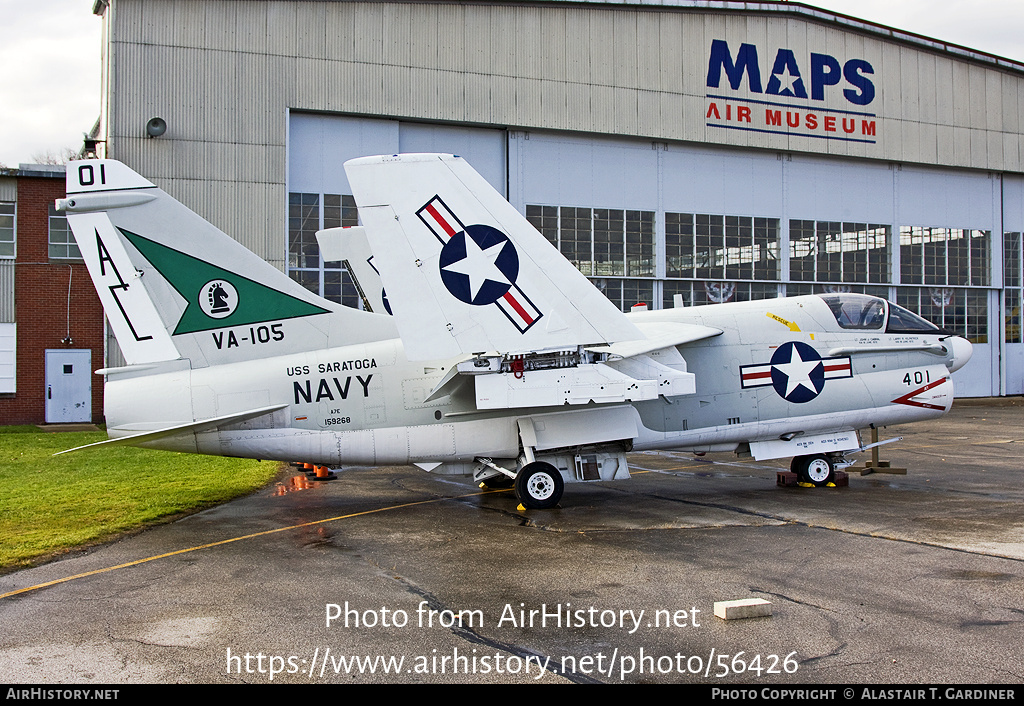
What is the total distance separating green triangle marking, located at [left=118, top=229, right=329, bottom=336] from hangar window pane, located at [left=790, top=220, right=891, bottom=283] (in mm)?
27608

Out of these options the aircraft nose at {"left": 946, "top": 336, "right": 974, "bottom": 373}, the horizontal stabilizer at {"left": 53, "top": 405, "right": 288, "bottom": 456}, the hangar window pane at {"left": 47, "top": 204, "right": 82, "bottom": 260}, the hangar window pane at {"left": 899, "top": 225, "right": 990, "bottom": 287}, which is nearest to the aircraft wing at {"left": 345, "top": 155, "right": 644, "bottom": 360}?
the horizontal stabilizer at {"left": 53, "top": 405, "right": 288, "bottom": 456}

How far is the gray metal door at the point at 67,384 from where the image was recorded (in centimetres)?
2786

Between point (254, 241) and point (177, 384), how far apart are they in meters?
16.3

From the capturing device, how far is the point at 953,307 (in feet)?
126

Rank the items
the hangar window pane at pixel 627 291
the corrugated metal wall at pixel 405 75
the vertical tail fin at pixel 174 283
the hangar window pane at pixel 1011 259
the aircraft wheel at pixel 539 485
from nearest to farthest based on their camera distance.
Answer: the vertical tail fin at pixel 174 283, the aircraft wheel at pixel 539 485, the corrugated metal wall at pixel 405 75, the hangar window pane at pixel 627 291, the hangar window pane at pixel 1011 259

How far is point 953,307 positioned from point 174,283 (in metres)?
37.5

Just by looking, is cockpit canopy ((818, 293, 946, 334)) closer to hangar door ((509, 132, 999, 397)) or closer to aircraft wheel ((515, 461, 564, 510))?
aircraft wheel ((515, 461, 564, 510))

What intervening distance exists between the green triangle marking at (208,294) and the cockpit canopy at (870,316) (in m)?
9.01

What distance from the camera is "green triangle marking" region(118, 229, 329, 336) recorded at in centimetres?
1161

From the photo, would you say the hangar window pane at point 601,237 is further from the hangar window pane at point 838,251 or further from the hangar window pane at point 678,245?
the hangar window pane at point 838,251

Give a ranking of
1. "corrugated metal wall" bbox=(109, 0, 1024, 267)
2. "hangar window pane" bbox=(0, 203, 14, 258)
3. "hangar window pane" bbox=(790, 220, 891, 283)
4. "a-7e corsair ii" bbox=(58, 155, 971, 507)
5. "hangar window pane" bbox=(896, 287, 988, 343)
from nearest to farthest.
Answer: "a-7e corsair ii" bbox=(58, 155, 971, 507) < "corrugated metal wall" bbox=(109, 0, 1024, 267) < "hangar window pane" bbox=(0, 203, 14, 258) < "hangar window pane" bbox=(790, 220, 891, 283) < "hangar window pane" bbox=(896, 287, 988, 343)

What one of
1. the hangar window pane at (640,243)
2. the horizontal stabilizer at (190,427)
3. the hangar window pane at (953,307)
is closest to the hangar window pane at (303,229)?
the hangar window pane at (640,243)

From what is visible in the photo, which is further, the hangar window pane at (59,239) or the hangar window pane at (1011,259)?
the hangar window pane at (1011,259)
